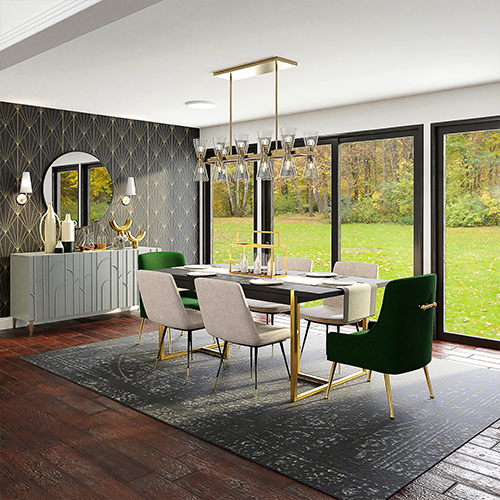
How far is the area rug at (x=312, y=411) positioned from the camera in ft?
8.52

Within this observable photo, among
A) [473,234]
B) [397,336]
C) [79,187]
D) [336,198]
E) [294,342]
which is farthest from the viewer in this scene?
[79,187]

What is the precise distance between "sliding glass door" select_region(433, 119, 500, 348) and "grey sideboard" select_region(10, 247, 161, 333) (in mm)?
3552

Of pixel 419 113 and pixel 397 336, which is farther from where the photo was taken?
pixel 419 113

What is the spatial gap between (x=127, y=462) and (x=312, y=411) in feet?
4.03

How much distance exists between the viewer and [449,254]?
5320 mm

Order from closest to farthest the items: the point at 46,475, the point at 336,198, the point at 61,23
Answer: the point at 61,23
the point at 46,475
the point at 336,198

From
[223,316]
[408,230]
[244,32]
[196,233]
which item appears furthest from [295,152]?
[196,233]

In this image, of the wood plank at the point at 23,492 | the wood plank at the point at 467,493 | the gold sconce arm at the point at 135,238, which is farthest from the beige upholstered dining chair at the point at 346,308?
the gold sconce arm at the point at 135,238

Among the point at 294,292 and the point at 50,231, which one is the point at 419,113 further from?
the point at 50,231

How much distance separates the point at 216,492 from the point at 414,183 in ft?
12.9

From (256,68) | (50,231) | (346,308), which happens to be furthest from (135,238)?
(346,308)

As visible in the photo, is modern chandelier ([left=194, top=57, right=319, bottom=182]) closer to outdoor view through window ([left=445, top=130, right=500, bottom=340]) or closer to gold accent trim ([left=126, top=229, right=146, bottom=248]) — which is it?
outdoor view through window ([left=445, top=130, right=500, bottom=340])

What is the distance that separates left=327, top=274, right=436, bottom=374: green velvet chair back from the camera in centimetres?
312

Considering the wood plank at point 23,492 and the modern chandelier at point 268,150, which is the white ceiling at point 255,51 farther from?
the wood plank at point 23,492
